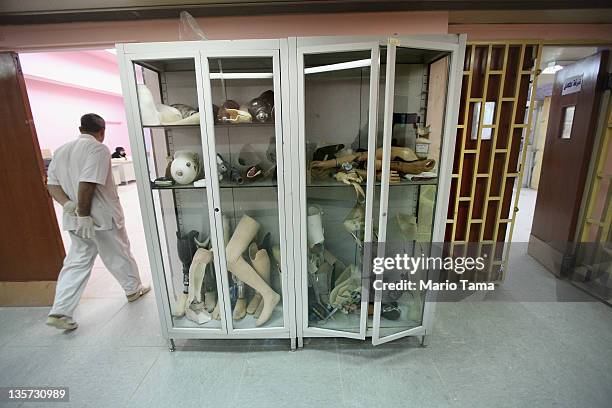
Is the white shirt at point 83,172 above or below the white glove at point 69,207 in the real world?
above

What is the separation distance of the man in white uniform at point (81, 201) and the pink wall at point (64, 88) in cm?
512

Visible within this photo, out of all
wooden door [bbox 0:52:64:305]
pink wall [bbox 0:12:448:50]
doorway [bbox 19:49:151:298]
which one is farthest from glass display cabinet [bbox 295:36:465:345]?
doorway [bbox 19:49:151:298]

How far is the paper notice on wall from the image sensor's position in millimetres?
2541

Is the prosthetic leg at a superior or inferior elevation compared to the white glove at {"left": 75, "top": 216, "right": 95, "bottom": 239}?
inferior

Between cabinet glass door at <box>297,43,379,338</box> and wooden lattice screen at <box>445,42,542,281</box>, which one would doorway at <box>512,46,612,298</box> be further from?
cabinet glass door at <box>297,43,379,338</box>

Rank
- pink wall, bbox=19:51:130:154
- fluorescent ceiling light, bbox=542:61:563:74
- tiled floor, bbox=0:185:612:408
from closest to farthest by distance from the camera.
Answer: tiled floor, bbox=0:185:612:408, fluorescent ceiling light, bbox=542:61:563:74, pink wall, bbox=19:51:130:154

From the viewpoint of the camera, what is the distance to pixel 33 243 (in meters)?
2.43

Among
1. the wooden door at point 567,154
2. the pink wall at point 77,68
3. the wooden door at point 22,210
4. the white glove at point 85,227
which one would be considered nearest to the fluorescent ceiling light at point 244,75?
the white glove at point 85,227

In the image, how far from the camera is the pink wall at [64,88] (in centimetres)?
558

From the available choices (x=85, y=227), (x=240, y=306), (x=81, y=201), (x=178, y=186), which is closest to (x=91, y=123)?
(x=81, y=201)

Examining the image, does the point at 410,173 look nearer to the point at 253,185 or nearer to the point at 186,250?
the point at 253,185

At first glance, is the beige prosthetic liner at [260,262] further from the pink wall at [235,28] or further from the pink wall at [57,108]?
the pink wall at [57,108]

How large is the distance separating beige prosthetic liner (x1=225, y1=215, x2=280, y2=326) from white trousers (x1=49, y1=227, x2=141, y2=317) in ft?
4.15

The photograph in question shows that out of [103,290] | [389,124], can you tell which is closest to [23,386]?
[103,290]
